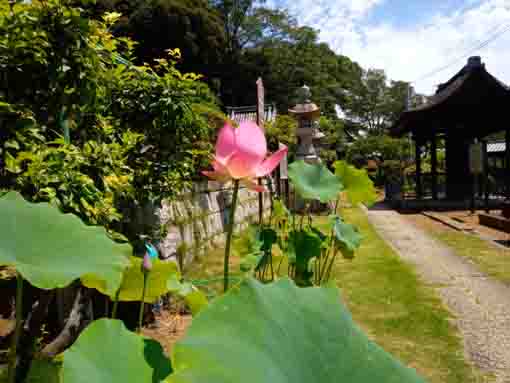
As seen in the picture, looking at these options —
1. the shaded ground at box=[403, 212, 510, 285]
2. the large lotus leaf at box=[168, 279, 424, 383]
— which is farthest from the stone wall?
the shaded ground at box=[403, 212, 510, 285]

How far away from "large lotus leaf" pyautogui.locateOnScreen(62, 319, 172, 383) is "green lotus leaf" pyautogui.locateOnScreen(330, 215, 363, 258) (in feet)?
3.34

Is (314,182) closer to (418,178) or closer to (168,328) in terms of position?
(168,328)

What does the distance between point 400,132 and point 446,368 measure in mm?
9647

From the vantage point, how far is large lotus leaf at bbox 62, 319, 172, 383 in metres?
0.41

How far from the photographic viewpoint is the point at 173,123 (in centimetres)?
240

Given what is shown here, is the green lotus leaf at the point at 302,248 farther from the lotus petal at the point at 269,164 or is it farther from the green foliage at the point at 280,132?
the green foliage at the point at 280,132

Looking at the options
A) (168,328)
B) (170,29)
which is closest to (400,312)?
(168,328)

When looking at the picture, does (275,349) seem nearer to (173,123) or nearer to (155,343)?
(155,343)

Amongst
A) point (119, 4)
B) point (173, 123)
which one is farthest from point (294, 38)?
point (173, 123)

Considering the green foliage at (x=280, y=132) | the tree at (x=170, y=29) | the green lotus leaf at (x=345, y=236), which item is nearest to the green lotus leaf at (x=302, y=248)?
the green lotus leaf at (x=345, y=236)

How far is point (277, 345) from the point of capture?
43 cm

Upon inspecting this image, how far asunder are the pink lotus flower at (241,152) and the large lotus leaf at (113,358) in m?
0.29

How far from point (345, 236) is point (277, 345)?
1133 mm

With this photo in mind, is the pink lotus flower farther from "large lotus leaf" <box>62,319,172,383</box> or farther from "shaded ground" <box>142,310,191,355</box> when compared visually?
"shaded ground" <box>142,310,191,355</box>
